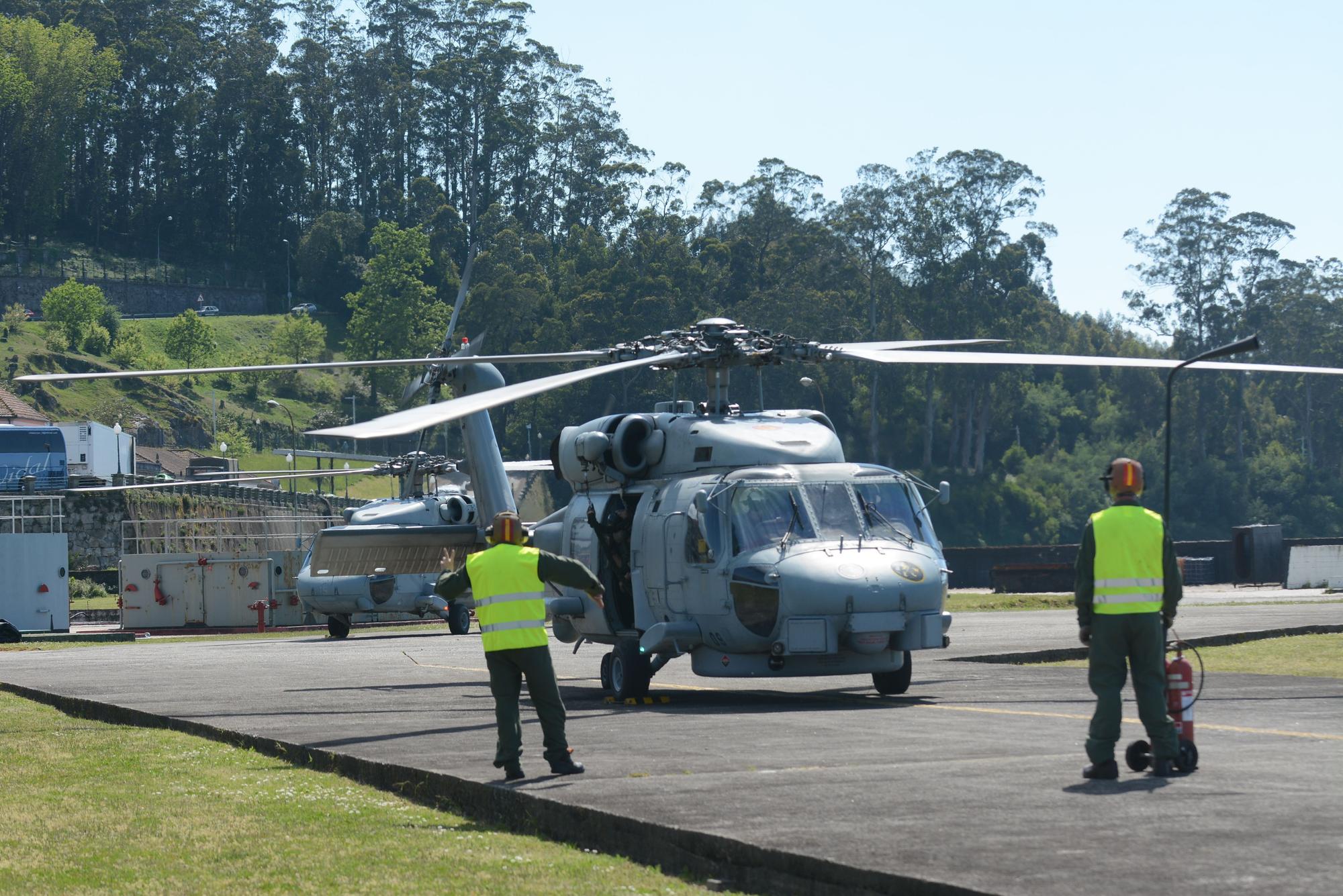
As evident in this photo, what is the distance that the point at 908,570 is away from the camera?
51.8 ft

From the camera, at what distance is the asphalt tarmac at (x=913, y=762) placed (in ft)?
23.1

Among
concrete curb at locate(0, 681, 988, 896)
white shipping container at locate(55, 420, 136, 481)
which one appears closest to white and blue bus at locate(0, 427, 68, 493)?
white shipping container at locate(55, 420, 136, 481)

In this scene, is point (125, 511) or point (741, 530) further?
point (125, 511)

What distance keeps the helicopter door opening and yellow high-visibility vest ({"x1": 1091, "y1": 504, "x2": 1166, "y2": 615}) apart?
8.62 metres

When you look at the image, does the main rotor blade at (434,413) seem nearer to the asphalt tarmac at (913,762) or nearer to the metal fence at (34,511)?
the asphalt tarmac at (913,762)

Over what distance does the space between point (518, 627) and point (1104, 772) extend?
383 centimetres

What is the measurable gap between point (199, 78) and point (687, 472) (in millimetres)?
170740

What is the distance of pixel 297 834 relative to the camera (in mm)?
9664

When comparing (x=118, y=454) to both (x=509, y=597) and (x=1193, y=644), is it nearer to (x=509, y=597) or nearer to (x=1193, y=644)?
(x=1193, y=644)

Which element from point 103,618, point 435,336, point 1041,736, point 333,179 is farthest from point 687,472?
point 333,179

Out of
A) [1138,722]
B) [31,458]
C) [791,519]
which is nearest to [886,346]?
[791,519]

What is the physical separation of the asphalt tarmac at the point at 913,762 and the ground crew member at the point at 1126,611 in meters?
0.32

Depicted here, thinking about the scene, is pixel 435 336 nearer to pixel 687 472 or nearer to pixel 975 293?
pixel 975 293

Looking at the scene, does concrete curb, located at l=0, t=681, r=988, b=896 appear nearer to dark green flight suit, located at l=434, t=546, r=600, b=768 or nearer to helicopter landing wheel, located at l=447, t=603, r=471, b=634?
dark green flight suit, located at l=434, t=546, r=600, b=768
